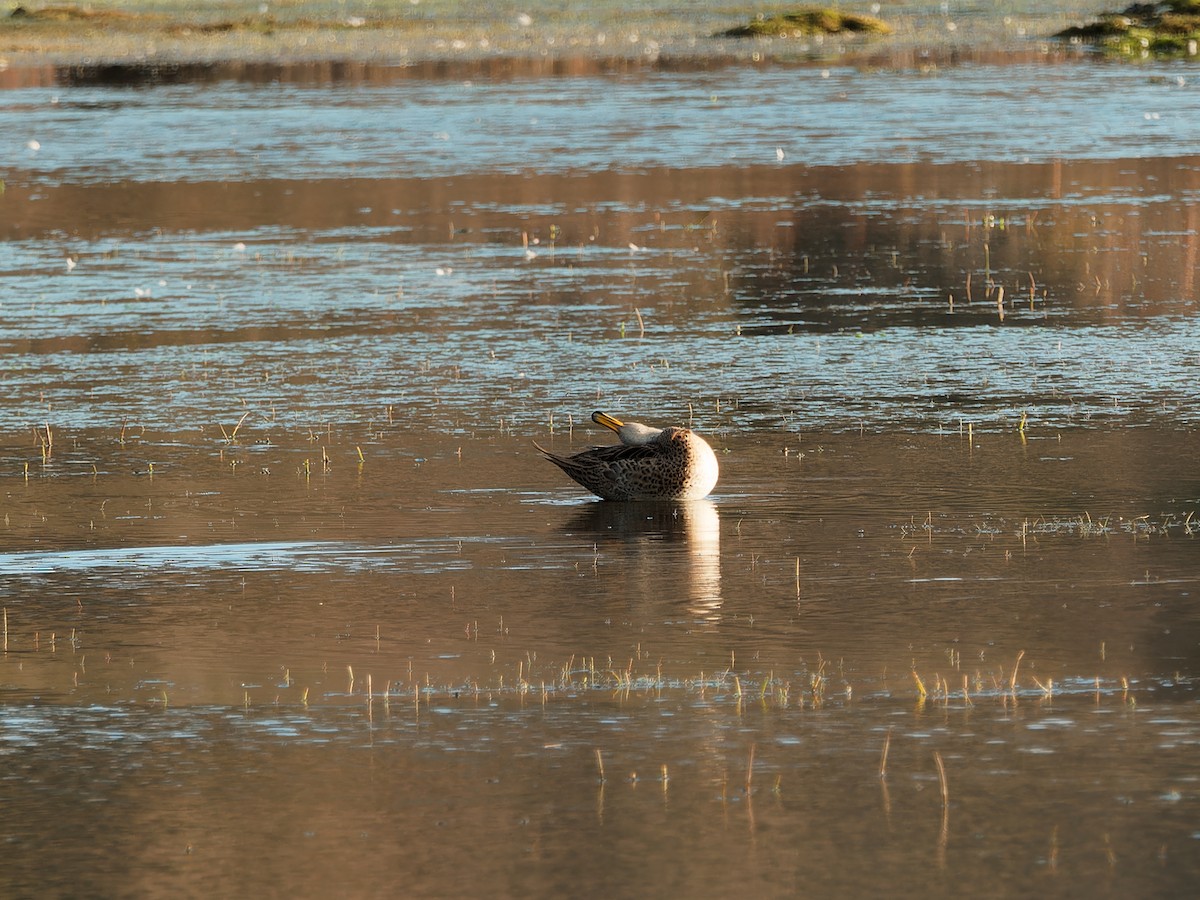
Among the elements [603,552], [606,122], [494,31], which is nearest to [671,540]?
[603,552]

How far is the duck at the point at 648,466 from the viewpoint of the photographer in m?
12.2

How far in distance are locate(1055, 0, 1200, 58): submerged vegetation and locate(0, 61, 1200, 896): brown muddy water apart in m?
23.8

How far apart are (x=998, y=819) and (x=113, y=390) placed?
10.4 meters

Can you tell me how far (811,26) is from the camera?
61.3 m

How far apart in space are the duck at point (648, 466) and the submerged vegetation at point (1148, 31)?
1477 inches

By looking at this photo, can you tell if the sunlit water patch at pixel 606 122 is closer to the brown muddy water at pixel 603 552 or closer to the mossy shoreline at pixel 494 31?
the brown muddy water at pixel 603 552

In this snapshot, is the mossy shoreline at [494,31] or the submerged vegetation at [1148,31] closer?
the submerged vegetation at [1148,31]

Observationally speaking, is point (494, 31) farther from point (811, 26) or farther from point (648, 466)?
point (648, 466)

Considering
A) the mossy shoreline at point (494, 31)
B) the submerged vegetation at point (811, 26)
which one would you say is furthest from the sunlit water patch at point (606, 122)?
the submerged vegetation at point (811, 26)

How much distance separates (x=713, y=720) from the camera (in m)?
8.34

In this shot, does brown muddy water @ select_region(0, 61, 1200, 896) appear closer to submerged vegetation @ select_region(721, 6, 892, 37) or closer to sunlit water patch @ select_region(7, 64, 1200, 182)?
sunlit water patch @ select_region(7, 64, 1200, 182)

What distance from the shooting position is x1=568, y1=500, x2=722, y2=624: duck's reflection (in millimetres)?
10336

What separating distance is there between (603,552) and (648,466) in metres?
1.16

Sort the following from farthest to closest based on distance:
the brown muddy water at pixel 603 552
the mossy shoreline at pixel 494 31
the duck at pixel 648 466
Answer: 1. the mossy shoreline at pixel 494 31
2. the duck at pixel 648 466
3. the brown muddy water at pixel 603 552
